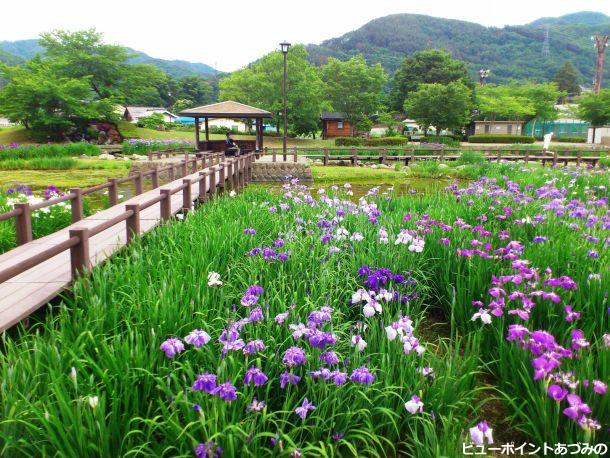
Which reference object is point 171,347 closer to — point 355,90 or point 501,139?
point 501,139

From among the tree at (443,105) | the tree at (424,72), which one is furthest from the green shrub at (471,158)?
the tree at (424,72)

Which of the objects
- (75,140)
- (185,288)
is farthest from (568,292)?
(75,140)

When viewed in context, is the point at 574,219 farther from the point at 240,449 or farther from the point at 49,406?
the point at 49,406

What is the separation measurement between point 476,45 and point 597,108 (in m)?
105

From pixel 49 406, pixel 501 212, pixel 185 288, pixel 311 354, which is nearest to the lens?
pixel 49 406

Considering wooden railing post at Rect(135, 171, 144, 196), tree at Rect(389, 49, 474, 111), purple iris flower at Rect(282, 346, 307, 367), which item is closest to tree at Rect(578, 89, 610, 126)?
tree at Rect(389, 49, 474, 111)

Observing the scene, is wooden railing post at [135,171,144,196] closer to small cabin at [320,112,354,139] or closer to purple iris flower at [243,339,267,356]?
purple iris flower at [243,339,267,356]

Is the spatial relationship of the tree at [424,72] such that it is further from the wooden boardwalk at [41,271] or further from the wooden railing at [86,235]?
the wooden boardwalk at [41,271]

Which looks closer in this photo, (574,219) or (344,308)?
(344,308)

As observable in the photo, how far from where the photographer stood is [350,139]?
3550 cm

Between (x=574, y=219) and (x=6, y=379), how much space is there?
5335mm

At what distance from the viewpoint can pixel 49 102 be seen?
32.0 m

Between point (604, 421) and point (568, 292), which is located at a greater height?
point (568, 292)

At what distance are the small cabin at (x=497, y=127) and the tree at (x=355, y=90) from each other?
10.9 m
